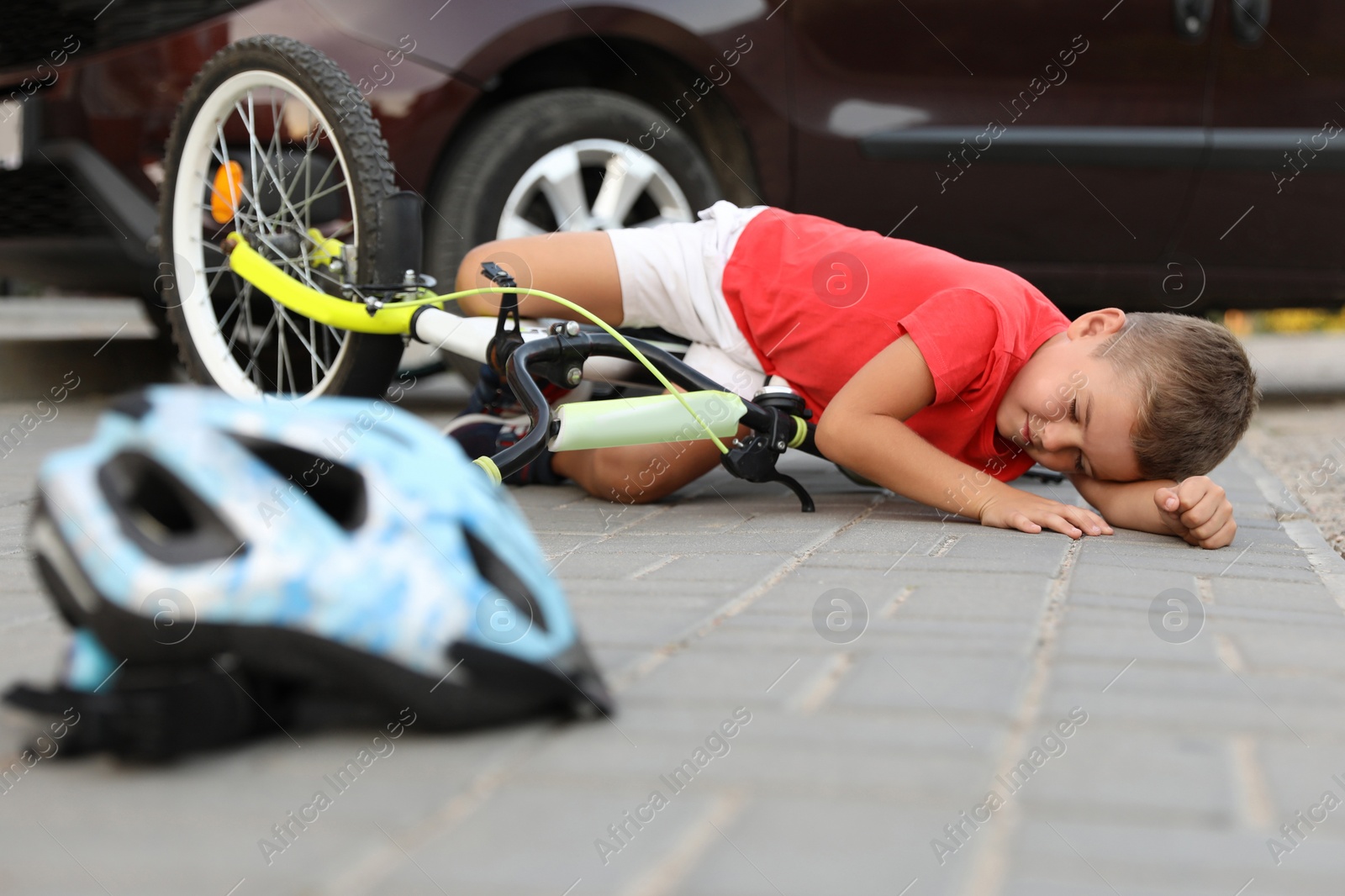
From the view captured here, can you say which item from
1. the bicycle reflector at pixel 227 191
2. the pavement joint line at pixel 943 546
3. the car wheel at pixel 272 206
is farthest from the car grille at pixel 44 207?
the pavement joint line at pixel 943 546

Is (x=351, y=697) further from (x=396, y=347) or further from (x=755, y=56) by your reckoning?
(x=755, y=56)

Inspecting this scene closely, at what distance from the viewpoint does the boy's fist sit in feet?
8.35

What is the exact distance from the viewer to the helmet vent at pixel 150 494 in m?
1.35

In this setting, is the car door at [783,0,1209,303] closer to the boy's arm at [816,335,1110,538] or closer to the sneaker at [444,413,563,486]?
the sneaker at [444,413,563,486]

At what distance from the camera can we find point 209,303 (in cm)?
348

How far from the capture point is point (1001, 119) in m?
4.16

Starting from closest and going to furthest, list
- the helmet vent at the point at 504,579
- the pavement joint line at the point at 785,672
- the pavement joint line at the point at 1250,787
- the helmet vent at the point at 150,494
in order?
the pavement joint line at the point at 1250,787
the helmet vent at the point at 150,494
the helmet vent at the point at 504,579
the pavement joint line at the point at 785,672

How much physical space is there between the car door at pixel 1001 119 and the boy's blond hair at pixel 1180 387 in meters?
1.58

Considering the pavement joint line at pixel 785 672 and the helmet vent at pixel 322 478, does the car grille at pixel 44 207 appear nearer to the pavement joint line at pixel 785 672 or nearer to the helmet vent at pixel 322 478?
the helmet vent at pixel 322 478

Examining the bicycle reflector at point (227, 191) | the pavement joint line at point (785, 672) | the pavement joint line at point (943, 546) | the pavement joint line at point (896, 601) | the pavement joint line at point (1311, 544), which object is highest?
the bicycle reflector at point (227, 191)

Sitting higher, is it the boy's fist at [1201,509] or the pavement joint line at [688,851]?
the pavement joint line at [688,851]

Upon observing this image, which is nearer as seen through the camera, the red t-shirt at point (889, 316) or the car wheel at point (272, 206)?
the red t-shirt at point (889, 316)

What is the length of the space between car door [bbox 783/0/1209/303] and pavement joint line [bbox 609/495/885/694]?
188 centimetres

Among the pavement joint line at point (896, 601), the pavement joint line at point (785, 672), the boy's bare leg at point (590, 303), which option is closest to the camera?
the pavement joint line at point (785, 672)
